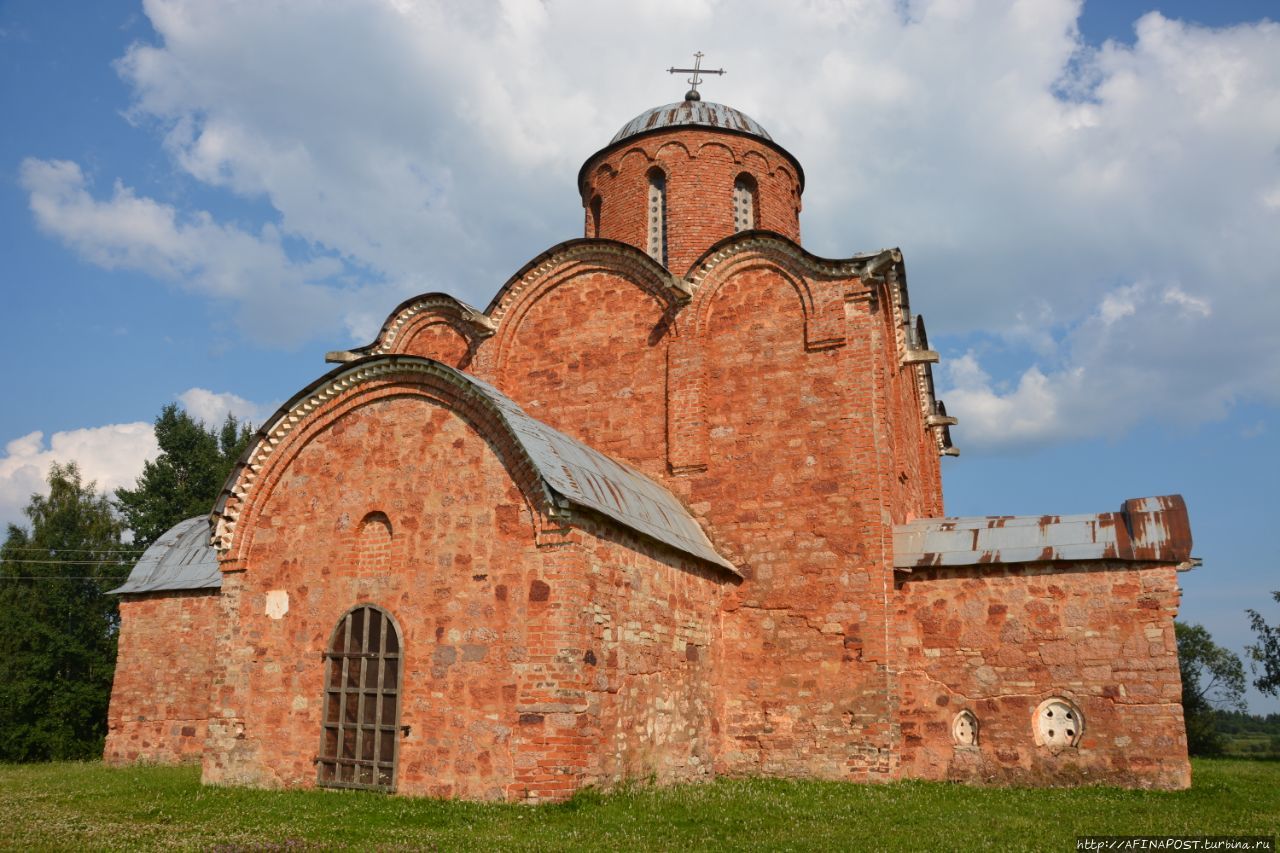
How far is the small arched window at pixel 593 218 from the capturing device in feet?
55.5

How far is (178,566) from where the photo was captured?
1623 centimetres

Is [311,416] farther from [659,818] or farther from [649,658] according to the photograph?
[659,818]

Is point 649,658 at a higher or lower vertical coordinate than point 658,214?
lower

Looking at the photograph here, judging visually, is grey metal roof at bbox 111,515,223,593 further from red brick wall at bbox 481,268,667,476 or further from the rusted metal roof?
the rusted metal roof

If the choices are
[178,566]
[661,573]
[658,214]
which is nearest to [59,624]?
[178,566]

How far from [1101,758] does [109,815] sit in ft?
33.0

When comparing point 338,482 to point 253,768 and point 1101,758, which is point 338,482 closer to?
point 253,768

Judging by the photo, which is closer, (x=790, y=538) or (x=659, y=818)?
(x=659, y=818)

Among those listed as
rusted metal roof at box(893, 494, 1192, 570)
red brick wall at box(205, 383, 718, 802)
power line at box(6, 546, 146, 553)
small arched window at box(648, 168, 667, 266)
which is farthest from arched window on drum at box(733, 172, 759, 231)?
power line at box(6, 546, 146, 553)

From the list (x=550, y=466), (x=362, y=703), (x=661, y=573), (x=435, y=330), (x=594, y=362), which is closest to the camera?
(x=550, y=466)

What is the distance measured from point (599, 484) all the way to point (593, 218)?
27.9 feet

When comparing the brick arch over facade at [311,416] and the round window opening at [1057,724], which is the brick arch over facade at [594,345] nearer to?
the brick arch over facade at [311,416]

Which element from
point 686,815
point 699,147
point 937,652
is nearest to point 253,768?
point 686,815

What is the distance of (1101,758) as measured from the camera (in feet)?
33.4
